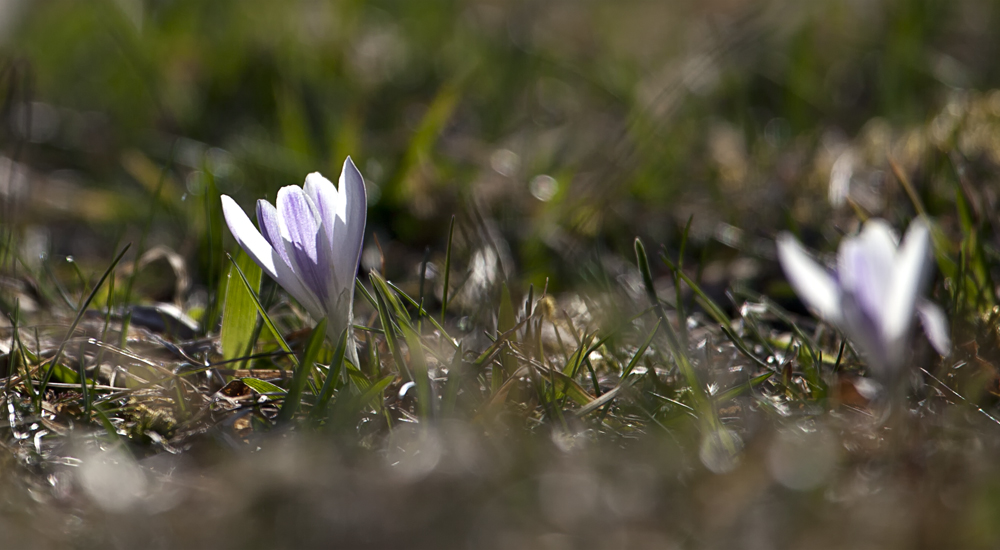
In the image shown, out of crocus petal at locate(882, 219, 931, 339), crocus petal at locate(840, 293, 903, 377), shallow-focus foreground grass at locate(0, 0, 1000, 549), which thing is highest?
crocus petal at locate(882, 219, 931, 339)

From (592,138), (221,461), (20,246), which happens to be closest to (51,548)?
(221,461)

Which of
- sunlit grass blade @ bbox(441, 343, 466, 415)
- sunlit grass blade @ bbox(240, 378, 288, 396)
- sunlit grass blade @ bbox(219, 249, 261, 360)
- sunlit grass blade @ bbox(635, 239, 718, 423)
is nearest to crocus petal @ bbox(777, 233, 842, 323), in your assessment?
sunlit grass blade @ bbox(635, 239, 718, 423)

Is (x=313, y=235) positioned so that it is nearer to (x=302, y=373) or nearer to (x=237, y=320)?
(x=302, y=373)

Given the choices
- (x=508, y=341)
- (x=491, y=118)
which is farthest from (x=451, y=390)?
(x=491, y=118)

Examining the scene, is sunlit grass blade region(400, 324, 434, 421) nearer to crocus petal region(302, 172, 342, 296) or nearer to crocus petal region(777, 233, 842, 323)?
crocus petal region(302, 172, 342, 296)

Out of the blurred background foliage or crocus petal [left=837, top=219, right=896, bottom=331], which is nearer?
crocus petal [left=837, top=219, right=896, bottom=331]
